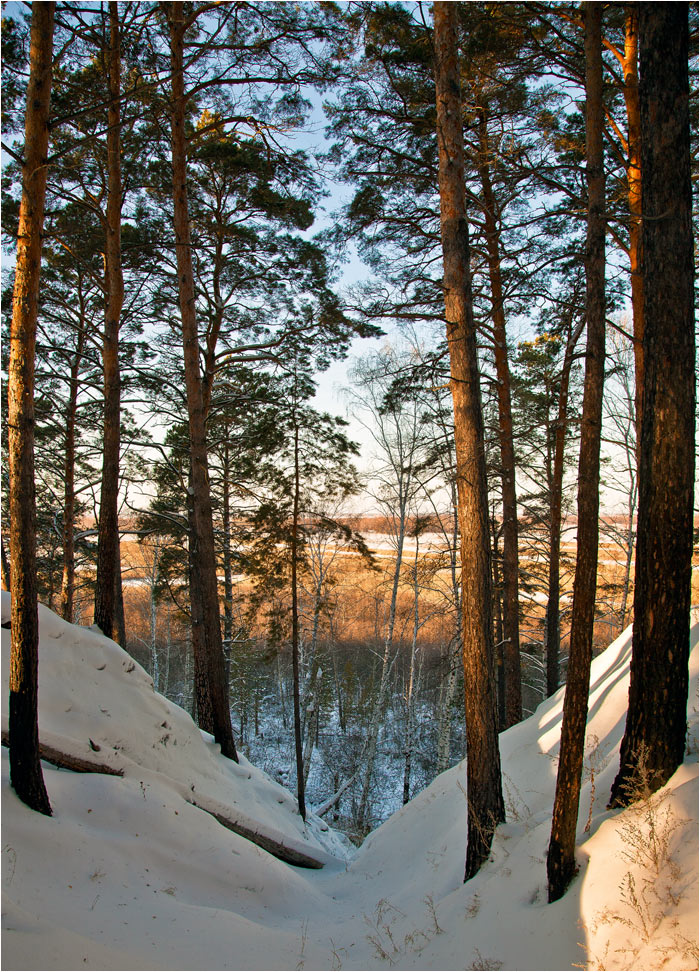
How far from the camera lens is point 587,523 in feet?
13.3

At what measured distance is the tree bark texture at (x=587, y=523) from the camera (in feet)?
12.5

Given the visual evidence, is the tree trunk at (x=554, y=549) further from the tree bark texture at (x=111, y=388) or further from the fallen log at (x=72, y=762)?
the fallen log at (x=72, y=762)

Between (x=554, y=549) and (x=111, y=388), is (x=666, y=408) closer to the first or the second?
(x=111, y=388)

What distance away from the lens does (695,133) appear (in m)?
7.34

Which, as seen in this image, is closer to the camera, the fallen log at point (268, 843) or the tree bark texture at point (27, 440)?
the tree bark texture at point (27, 440)

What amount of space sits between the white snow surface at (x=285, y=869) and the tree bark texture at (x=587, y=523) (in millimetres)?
220

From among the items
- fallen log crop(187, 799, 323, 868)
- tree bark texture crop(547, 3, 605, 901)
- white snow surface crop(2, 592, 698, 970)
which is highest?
tree bark texture crop(547, 3, 605, 901)

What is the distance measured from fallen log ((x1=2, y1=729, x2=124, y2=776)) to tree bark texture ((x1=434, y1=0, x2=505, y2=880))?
13.6 ft

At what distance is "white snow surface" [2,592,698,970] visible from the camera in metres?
3.18

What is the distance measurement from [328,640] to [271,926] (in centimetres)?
2508

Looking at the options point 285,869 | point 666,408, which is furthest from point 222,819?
point 666,408

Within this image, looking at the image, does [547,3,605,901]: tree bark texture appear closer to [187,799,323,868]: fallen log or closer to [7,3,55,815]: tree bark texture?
[7,3,55,815]: tree bark texture

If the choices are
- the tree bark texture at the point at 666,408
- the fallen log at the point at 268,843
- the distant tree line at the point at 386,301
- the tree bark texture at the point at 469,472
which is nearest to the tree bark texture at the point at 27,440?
the distant tree line at the point at 386,301

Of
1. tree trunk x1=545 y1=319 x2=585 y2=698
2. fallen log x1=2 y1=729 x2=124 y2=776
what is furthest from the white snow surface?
tree trunk x1=545 y1=319 x2=585 y2=698
